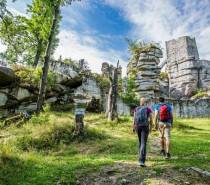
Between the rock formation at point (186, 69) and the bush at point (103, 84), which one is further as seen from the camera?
the rock formation at point (186, 69)

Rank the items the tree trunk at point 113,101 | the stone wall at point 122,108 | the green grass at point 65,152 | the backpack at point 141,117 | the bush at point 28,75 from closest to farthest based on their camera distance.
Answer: the green grass at point 65,152, the backpack at point 141,117, the tree trunk at point 113,101, the bush at point 28,75, the stone wall at point 122,108

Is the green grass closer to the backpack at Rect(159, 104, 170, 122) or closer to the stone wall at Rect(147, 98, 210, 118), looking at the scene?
the backpack at Rect(159, 104, 170, 122)

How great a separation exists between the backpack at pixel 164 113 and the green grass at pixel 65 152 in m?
1.27

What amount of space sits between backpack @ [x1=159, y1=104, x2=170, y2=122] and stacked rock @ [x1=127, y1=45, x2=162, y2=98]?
15983 mm

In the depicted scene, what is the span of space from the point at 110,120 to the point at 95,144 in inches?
223

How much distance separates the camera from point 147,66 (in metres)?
22.5

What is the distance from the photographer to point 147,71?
22.3 metres

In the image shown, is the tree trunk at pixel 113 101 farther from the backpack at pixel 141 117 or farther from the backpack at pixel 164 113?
the backpack at pixel 141 117

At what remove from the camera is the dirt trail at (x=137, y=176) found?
10.2ft

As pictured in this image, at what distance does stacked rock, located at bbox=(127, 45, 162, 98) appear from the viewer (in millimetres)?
21453

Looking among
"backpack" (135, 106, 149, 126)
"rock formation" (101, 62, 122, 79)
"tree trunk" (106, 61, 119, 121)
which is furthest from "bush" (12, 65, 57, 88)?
"backpack" (135, 106, 149, 126)

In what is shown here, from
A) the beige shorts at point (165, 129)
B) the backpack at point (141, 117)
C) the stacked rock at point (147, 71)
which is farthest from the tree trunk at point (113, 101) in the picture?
the backpack at point (141, 117)

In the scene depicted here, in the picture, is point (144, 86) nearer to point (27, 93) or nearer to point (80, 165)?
point (27, 93)

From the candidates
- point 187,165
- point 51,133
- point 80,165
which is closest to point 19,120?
point 51,133
